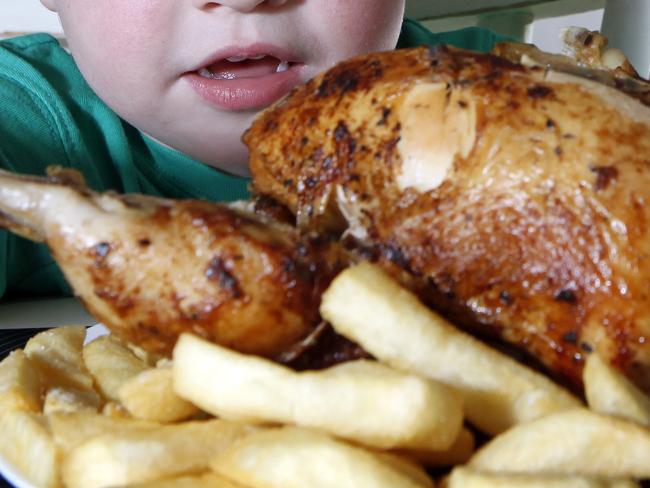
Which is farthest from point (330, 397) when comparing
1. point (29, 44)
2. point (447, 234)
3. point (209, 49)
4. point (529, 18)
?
point (529, 18)

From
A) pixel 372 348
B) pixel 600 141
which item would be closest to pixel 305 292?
pixel 372 348

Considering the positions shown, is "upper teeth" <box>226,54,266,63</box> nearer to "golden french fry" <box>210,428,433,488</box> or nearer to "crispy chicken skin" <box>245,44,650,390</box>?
"crispy chicken skin" <box>245,44,650,390</box>

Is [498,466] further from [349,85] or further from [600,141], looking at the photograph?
[349,85]

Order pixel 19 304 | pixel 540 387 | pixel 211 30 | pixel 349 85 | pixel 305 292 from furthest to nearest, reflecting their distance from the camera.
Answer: pixel 19 304, pixel 211 30, pixel 349 85, pixel 305 292, pixel 540 387

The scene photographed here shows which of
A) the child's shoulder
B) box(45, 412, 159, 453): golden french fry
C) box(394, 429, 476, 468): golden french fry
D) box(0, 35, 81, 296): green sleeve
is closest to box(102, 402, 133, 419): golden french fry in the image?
box(45, 412, 159, 453): golden french fry

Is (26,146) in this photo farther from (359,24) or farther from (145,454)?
(145,454)
